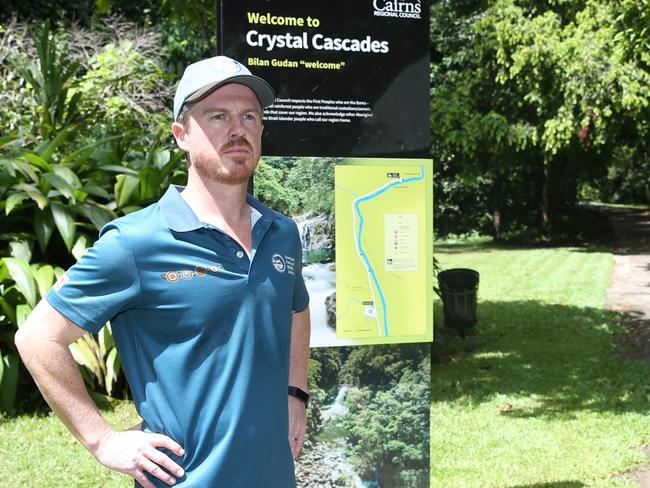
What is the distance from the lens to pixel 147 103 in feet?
39.7

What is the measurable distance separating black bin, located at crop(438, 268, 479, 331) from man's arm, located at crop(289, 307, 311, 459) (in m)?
7.18

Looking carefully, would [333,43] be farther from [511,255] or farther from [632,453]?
[511,255]

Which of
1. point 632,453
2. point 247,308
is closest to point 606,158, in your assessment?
point 632,453

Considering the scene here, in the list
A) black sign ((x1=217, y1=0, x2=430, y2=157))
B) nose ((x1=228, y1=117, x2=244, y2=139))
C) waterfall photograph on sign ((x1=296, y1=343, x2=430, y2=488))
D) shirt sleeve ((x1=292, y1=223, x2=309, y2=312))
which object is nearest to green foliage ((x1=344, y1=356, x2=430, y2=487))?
waterfall photograph on sign ((x1=296, y1=343, x2=430, y2=488))

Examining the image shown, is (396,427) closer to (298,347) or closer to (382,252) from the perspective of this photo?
(382,252)

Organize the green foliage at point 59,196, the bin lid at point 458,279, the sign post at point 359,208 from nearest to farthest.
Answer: the sign post at point 359,208, the green foliage at point 59,196, the bin lid at point 458,279

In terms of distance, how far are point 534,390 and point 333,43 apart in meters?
5.21

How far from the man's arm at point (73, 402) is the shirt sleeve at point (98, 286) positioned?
A: 1.5 inches

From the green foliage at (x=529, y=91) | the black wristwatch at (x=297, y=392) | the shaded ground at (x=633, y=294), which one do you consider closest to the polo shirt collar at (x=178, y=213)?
the black wristwatch at (x=297, y=392)

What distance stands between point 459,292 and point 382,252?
19.7 feet

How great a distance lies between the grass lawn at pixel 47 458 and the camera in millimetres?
5453

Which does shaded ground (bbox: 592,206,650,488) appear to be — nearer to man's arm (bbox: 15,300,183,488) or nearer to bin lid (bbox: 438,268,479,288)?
bin lid (bbox: 438,268,479,288)

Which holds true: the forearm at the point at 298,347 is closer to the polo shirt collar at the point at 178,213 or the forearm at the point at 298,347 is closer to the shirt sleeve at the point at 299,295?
the shirt sleeve at the point at 299,295

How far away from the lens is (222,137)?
2361 millimetres
